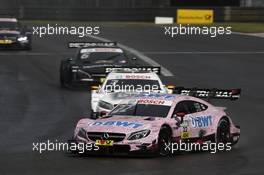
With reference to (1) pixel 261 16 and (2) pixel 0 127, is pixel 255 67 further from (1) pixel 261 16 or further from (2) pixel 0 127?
(1) pixel 261 16

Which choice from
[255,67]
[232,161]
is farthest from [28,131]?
[255,67]

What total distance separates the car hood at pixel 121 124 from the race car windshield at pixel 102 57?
1317cm

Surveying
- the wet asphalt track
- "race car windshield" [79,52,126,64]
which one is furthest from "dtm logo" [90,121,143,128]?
"race car windshield" [79,52,126,64]

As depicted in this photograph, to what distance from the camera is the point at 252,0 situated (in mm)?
61375

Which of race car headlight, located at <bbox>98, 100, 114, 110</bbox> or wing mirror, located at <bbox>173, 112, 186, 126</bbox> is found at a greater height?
wing mirror, located at <bbox>173, 112, 186, 126</bbox>

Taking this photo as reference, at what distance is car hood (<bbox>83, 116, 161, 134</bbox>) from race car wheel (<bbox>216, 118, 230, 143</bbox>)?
1665mm

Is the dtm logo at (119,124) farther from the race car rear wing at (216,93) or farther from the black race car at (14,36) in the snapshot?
the black race car at (14,36)

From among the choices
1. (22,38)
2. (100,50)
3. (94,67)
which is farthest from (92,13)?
A: (94,67)

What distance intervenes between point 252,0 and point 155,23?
6.88 meters

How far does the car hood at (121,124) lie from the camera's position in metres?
14.9

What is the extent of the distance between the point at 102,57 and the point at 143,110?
13.2 metres

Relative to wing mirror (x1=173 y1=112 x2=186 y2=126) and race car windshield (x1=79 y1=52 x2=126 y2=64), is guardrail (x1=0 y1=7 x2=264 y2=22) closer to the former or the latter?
race car windshield (x1=79 y1=52 x2=126 y2=64)

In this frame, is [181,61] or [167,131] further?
[181,61]

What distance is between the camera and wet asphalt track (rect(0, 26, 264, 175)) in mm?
13898
